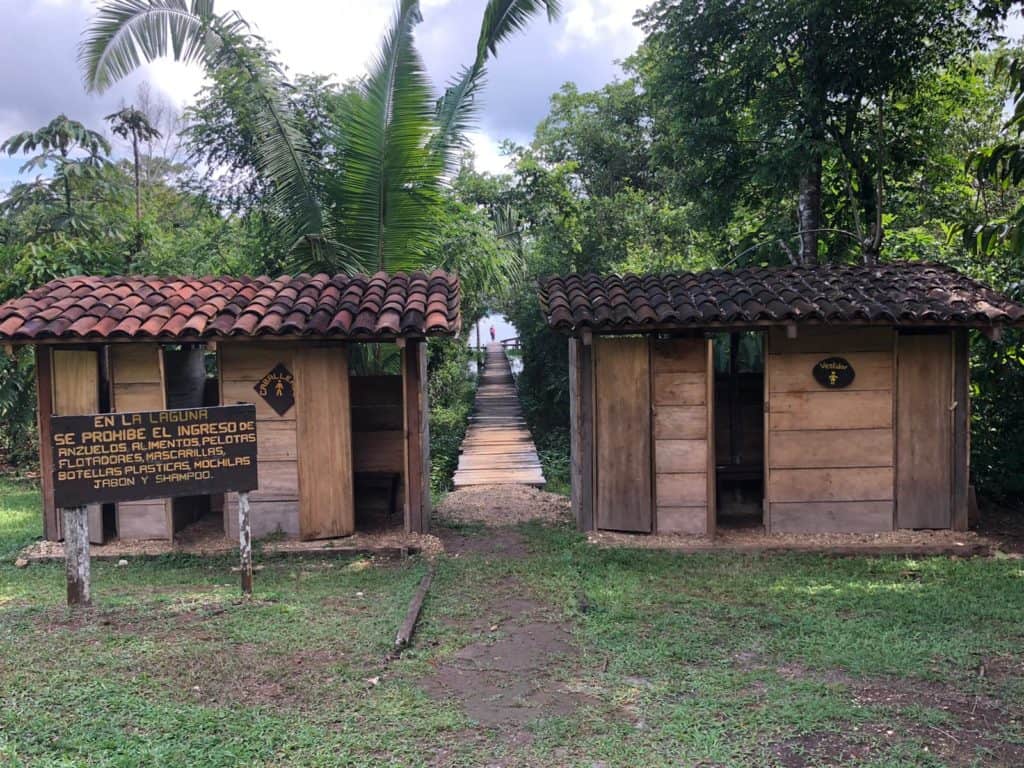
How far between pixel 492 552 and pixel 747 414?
363 cm

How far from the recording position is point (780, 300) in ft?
26.0

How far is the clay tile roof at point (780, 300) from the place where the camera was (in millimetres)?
7695

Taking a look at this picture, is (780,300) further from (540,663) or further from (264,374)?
(264,374)

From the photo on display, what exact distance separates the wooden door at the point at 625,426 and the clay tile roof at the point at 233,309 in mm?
1687

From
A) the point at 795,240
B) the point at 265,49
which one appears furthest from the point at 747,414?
the point at 265,49

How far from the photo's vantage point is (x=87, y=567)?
614 centimetres

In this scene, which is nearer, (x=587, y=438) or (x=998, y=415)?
(x=587, y=438)

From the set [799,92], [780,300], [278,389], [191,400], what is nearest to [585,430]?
[780,300]

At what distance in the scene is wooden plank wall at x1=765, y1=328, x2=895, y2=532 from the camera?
8305 mm

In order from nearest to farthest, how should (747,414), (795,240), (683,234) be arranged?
1. (747,414)
2. (795,240)
3. (683,234)

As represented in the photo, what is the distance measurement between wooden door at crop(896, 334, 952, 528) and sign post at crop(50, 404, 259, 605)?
21.2ft

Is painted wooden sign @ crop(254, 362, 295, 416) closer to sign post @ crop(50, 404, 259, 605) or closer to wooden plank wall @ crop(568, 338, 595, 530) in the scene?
sign post @ crop(50, 404, 259, 605)

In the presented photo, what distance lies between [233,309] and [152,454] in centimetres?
203

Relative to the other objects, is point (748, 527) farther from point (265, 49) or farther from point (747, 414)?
point (265, 49)
